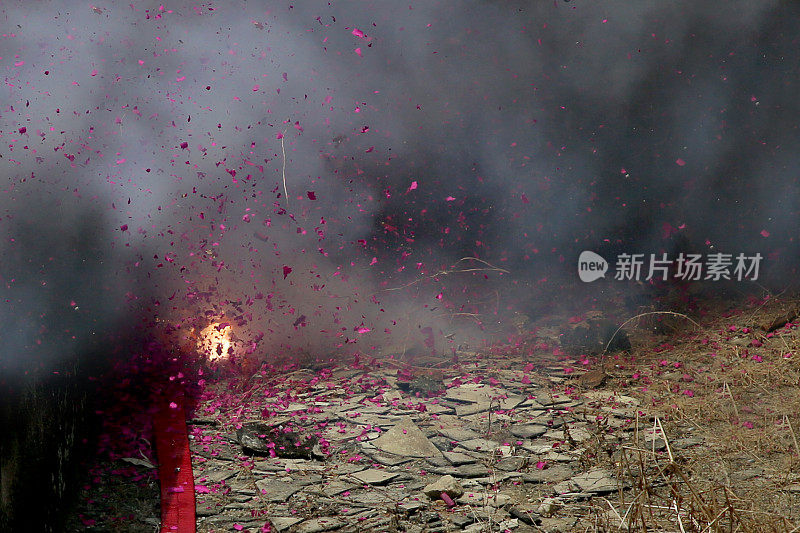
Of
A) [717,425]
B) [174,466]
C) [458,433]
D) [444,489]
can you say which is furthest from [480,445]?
[174,466]

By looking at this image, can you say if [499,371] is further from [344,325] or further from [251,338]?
[251,338]

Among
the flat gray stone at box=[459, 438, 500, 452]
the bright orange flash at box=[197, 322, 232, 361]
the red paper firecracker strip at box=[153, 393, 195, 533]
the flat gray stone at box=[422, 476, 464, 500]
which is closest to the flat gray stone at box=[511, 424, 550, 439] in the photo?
the flat gray stone at box=[459, 438, 500, 452]

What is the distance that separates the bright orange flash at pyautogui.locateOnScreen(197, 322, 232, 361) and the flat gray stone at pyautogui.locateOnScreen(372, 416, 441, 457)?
222 cm

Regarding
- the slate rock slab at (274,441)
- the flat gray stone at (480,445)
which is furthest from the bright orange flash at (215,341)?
the flat gray stone at (480,445)

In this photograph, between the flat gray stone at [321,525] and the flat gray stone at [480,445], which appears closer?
the flat gray stone at [321,525]

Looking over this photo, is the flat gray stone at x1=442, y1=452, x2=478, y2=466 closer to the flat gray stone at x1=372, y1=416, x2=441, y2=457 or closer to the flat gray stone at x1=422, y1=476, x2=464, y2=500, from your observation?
the flat gray stone at x1=372, y1=416, x2=441, y2=457

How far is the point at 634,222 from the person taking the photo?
27.8 ft

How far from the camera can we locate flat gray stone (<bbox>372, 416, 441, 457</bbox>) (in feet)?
15.5

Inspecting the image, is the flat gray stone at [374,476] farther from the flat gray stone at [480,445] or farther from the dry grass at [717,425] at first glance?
the dry grass at [717,425]

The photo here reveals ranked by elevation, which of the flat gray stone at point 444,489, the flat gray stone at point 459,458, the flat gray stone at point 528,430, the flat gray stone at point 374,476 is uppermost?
the flat gray stone at point 528,430

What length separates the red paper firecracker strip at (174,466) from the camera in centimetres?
400

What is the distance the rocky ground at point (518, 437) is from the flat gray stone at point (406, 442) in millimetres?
13

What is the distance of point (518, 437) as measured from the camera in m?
4.93

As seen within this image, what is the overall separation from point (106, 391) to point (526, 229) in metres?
4.80
